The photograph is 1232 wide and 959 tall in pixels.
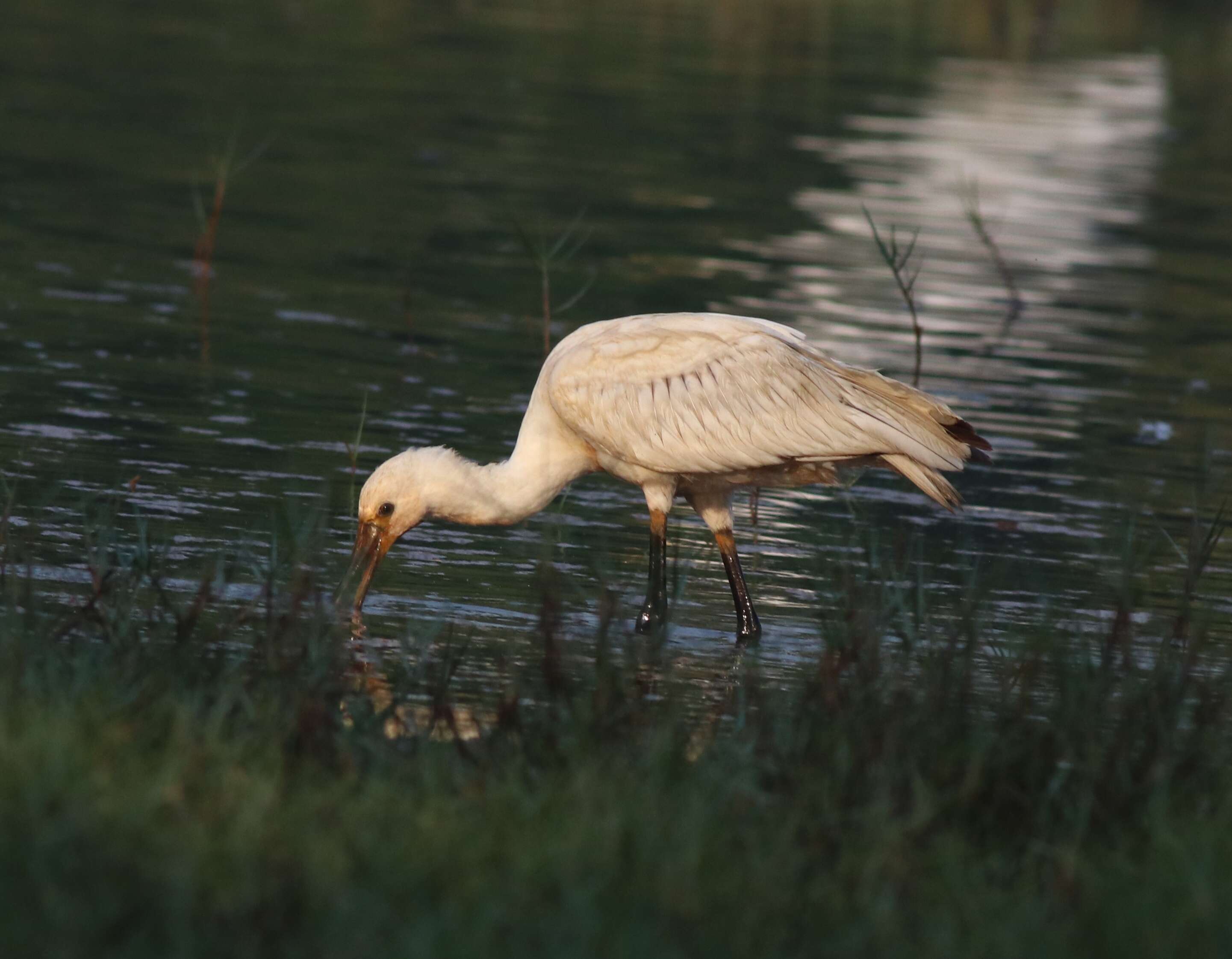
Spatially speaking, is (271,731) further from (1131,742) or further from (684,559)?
(684,559)

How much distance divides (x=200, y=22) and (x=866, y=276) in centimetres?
1405

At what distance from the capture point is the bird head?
771 cm

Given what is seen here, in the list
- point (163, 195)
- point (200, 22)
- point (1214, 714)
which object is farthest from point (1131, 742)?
point (200, 22)

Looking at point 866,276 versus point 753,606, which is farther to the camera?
point 866,276

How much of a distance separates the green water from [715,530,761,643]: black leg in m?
0.09

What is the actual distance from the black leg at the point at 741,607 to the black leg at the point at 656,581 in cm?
23

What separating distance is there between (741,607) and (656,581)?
1.17ft

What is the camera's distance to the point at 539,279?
47.2 feet

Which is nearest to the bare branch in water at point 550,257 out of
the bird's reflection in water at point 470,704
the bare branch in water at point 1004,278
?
the bare branch in water at point 1004,278

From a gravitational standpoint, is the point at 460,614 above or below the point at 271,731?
below

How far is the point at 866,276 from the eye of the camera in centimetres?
1551

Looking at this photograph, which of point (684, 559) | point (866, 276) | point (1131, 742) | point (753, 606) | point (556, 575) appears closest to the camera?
point (1131, 742)

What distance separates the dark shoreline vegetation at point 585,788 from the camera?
416 cm

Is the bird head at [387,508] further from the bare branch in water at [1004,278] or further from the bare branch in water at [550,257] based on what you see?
the bare branch in water at [1004,278]
